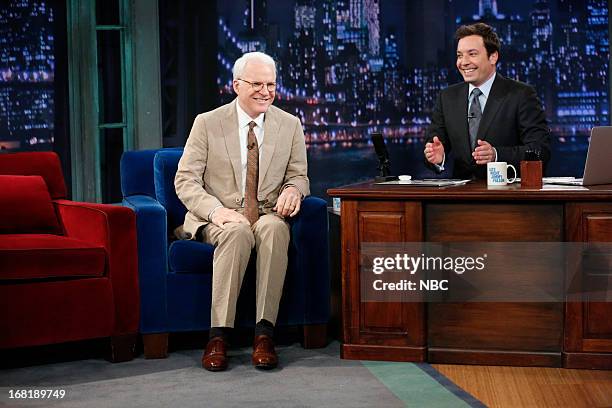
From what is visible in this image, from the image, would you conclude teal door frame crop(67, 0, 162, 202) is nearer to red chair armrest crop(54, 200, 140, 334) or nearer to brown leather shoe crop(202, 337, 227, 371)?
red chair armrest crop(54, 200, 140, 334)

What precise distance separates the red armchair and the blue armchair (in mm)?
60

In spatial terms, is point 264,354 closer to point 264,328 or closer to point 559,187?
point 264,328

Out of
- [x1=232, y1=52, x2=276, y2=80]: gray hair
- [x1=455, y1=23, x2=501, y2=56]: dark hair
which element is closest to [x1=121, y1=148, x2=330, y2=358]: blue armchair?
[x1=232, y1=52, x2=276, y2=80]: gray hair

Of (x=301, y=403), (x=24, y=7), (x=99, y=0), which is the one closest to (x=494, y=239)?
(x=301, y=403)

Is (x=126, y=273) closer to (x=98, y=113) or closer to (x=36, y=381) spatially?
(x=36, y=381)

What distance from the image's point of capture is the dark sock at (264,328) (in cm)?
370

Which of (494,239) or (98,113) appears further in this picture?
(98,113)

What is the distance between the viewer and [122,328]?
12.4ft

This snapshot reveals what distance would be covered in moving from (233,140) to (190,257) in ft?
1.78

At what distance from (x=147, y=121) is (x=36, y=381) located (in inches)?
83.4

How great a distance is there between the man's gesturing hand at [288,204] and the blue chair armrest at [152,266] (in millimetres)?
468

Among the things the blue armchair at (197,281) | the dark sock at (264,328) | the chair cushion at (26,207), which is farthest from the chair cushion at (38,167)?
the dark sock at (264,328)

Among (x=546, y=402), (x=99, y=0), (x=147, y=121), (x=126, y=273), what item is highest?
(x=99, y=0)

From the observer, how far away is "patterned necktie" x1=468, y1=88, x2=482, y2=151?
4.12 meters
